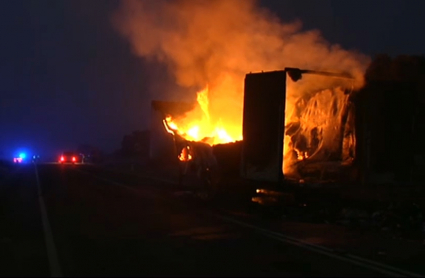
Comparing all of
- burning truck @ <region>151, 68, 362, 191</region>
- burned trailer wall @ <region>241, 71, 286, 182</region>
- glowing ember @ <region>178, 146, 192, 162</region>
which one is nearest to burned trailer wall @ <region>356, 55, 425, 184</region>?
burning truck @ <region>151, 68, 362, 191</region>

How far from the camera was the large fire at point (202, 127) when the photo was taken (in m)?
21.3

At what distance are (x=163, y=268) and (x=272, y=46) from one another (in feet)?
41.5

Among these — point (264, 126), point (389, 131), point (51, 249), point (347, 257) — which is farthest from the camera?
point (264, 126)

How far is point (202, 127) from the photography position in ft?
75.8

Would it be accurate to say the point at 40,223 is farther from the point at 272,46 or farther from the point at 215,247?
the point at 272,46

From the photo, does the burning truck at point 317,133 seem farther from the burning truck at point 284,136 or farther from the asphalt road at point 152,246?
the asphalt road at point 152,246

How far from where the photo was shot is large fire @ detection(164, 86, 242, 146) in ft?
69.9

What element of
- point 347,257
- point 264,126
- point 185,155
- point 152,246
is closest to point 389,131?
point 264,126

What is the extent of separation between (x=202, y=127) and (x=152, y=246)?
38.5 ft

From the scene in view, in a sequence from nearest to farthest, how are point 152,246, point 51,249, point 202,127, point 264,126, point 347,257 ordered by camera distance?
point 347,257, point 51,249, point 152,246, point 264,126, point 202,127

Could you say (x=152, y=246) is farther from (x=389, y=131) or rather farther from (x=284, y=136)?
(x=284, y=136)

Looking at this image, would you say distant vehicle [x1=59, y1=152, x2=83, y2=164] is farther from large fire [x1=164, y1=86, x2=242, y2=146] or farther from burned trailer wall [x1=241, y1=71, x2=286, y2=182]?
burned trailer wall [x1=241, y1=71, x2=286, y2=182]

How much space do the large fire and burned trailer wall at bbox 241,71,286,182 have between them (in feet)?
11.5

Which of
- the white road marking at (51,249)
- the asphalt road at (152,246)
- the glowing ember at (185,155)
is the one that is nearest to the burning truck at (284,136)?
the glowing ember at (185,155)
